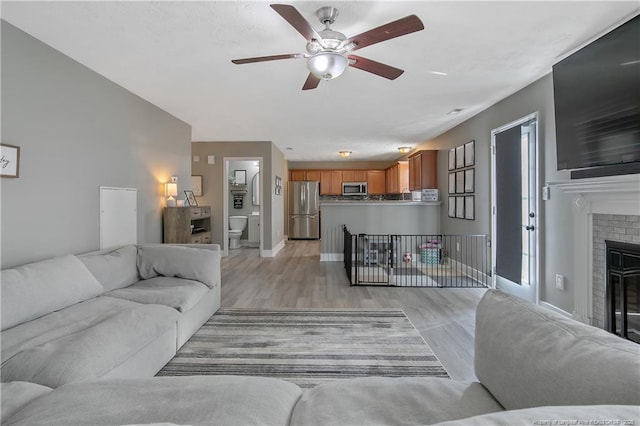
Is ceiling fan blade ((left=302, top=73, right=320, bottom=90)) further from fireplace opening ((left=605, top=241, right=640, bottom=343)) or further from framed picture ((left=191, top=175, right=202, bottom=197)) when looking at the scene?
framed picture ((left=191, top=175, right=202, bottom=197))

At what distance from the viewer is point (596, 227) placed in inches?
98.0

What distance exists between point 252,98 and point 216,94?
0.42 metres

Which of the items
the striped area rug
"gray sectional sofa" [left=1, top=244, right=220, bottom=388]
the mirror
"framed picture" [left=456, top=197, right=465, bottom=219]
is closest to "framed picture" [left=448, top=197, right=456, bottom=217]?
"framed picture" [left=456, top=197, right=465, bottom=219]

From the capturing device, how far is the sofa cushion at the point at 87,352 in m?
1.38

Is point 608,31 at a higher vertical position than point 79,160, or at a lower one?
higher

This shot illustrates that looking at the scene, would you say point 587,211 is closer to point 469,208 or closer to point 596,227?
point 596,227

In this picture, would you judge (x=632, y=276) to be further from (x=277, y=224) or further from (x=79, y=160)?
(x=277, y=224)


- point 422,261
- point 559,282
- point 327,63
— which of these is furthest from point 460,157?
point 327,63

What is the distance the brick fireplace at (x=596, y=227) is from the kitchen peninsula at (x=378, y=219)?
3301 mm

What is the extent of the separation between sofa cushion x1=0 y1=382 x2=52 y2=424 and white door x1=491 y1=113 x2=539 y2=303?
3.97 metres

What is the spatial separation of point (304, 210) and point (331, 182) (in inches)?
50.7

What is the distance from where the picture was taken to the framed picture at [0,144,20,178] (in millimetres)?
2182

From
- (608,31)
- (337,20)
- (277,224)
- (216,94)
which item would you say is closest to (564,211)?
(608,31)

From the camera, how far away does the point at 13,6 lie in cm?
204
